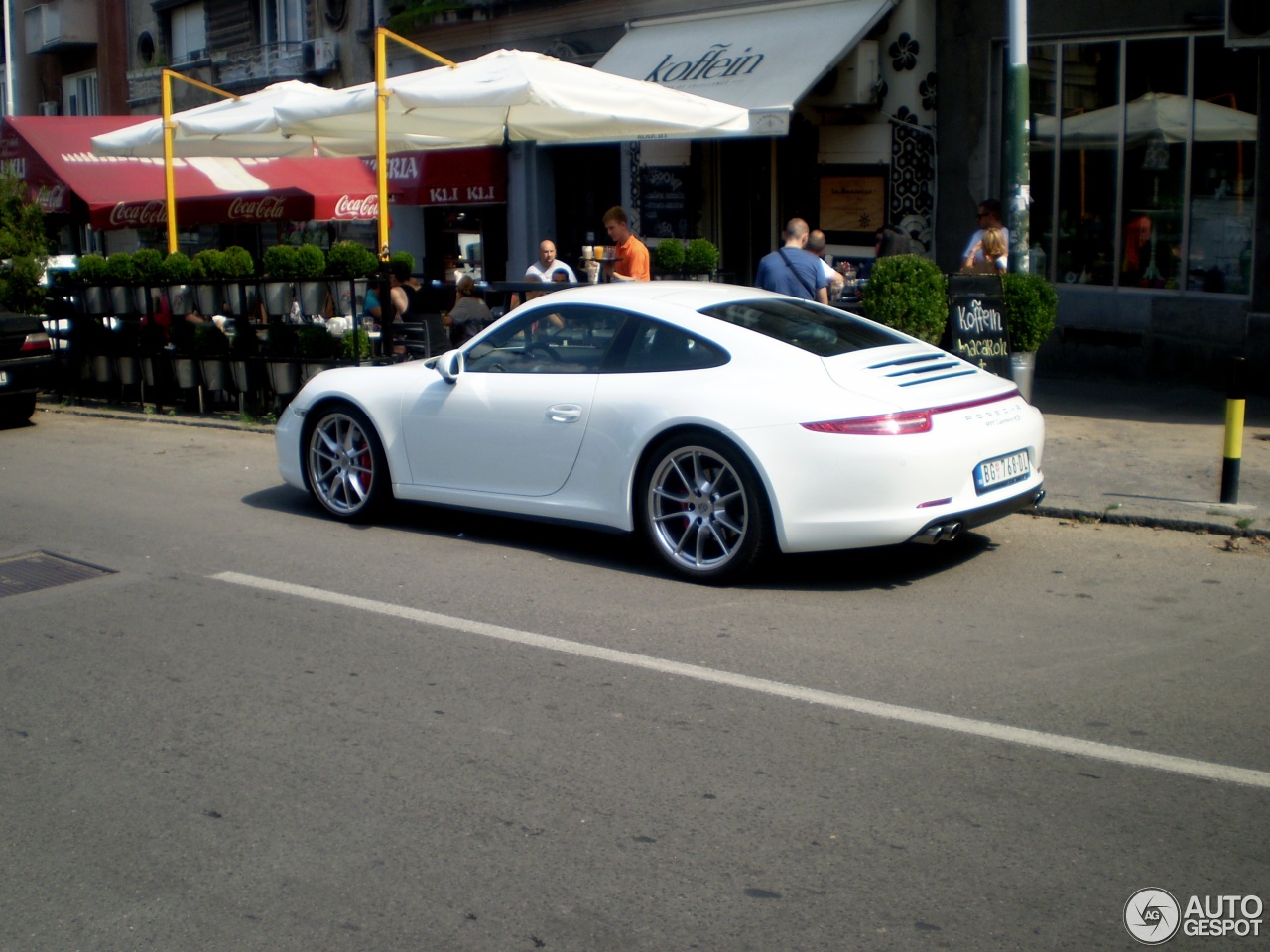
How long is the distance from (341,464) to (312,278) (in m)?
4.52

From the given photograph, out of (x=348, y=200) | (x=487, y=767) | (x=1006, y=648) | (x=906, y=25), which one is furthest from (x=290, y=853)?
(x=348, y=200)

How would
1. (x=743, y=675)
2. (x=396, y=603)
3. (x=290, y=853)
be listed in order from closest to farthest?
(x=290, y=853)
(x=743, y=675)
(x=396, y=603)

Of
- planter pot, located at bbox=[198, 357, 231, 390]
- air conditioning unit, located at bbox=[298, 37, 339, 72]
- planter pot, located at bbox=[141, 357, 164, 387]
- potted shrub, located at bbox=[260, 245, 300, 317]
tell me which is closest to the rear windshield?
potted shrub, located at bbox=[260, 245, 300, 317]

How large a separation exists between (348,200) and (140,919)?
59.4ft

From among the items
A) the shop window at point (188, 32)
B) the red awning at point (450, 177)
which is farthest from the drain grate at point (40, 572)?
the shop window at point (188, 32)

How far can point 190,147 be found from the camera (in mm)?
16344

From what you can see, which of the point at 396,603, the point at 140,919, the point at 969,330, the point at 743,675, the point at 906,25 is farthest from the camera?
the point at 906,25

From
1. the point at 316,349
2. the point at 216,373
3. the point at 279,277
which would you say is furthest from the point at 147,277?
the point at 316,349

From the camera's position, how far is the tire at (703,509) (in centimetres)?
666

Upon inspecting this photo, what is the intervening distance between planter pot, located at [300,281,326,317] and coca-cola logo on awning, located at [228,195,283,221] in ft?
24.4

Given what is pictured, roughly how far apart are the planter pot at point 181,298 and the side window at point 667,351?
25.9 feet

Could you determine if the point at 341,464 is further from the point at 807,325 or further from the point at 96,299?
the point at 96,299

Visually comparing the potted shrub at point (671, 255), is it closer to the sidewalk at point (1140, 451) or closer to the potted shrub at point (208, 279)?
the sidewalk at point (1140, 451)

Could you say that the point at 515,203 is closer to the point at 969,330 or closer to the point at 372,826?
the point at 969,330
